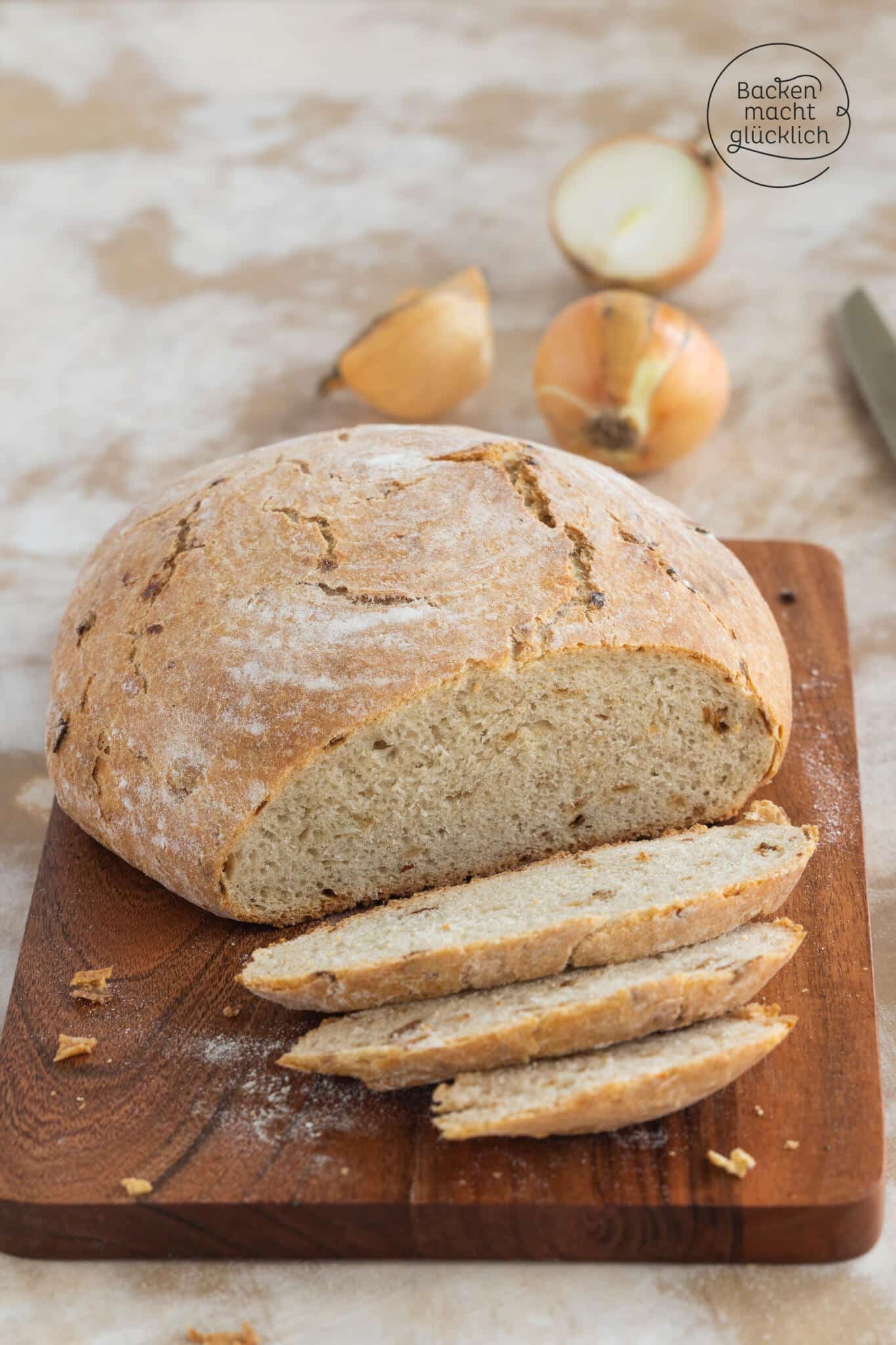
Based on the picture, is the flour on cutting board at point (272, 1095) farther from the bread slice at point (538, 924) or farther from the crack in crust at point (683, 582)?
the crack in crust at point (683, 582)

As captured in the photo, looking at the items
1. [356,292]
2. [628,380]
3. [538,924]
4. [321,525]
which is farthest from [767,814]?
[356,292]

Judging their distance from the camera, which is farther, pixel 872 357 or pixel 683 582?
pixel 872 357

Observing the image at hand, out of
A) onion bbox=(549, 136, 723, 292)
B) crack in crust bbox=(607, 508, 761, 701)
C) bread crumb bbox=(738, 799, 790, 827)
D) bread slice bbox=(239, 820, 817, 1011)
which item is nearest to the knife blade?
onion bbox=(549, 136, 723, 292)

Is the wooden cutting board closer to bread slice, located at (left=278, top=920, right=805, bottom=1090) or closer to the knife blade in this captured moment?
bread slice, located at (left=278, top=920, right=805, bottom=1090)

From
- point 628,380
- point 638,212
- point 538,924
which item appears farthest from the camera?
point 638,212

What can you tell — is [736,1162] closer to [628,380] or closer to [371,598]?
[371,598]

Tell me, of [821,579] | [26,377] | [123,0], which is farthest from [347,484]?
[123,0]
